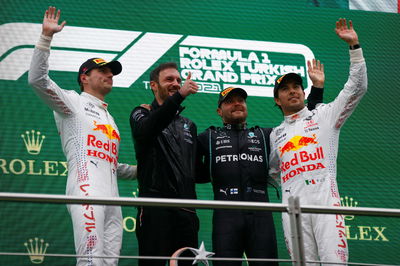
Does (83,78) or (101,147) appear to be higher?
(83,78)

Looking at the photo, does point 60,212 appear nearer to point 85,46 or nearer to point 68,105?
point 68,105

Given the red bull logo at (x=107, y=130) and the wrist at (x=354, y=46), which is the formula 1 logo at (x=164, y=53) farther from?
the wrist at (x=354, y=46)

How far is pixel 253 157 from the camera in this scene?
2.64m

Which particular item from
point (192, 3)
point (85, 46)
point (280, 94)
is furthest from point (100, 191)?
point (192, 3)

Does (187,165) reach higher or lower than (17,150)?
lower

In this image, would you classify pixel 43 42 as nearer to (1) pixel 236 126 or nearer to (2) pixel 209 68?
(1) pixel 236 126

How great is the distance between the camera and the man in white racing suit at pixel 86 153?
7.60ft

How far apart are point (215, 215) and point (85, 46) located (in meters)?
1.46

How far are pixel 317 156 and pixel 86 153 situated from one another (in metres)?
0.84

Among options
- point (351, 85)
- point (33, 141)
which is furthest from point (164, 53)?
point (351, 85)

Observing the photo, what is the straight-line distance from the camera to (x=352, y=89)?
2.54 m

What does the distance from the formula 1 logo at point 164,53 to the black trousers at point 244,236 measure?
4.15 ft

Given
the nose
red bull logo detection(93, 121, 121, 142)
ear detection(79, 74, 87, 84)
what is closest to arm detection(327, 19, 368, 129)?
the nose

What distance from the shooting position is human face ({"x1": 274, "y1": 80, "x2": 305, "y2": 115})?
272cm
